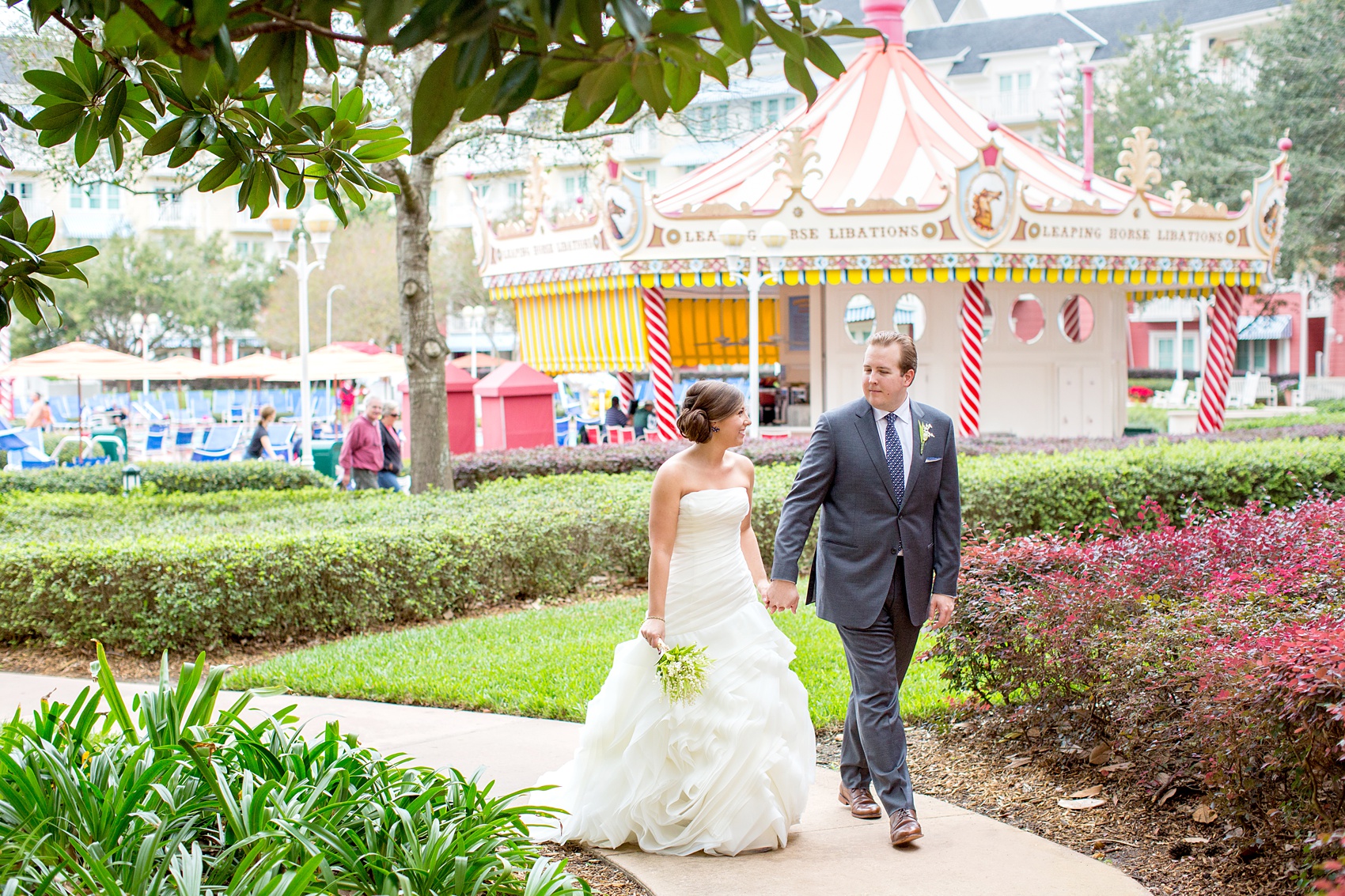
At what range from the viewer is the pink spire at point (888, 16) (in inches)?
737

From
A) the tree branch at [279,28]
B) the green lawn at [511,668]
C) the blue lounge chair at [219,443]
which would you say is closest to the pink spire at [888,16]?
the green lawn at [511,668]

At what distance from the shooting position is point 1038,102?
53.5m

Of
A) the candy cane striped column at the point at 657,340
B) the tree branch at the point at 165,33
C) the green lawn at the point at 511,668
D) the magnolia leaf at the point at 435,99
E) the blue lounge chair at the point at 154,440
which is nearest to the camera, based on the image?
the magnolia leaf at the point at 435,99

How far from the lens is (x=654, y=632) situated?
13.9ft

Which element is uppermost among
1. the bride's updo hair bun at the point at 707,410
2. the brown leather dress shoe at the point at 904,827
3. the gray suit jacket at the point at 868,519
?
the bride's updo hair bun at the point at 707,410

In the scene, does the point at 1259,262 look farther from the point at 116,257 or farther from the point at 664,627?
the point at 116,257

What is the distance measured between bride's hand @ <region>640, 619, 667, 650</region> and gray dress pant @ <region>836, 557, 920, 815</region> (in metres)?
0.64

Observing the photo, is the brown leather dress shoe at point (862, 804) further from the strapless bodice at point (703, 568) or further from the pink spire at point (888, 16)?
the pink spire at point (888, 16)

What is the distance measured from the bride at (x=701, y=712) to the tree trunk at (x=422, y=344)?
7.42m

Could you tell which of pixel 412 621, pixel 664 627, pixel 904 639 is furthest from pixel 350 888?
pixel 412 621

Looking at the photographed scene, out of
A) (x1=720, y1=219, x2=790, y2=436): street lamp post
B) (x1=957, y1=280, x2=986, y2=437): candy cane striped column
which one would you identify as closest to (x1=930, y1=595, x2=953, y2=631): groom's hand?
(x1=720, y1=219, x2=790, y2=436): street lamp post

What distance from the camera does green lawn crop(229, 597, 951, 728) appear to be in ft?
20.4

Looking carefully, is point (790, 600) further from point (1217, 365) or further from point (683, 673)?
point (1217, 365)

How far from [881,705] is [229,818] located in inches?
84.2
